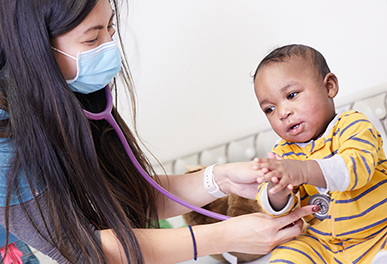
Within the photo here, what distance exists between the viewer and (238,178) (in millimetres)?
1363

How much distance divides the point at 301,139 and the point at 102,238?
60 cm

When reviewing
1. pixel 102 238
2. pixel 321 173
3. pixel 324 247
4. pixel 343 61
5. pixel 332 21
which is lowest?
pixel 324 247

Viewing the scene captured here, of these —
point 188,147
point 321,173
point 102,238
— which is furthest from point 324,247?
point 188,147

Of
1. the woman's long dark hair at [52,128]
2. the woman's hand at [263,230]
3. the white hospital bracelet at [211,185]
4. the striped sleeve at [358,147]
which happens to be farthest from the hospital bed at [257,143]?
the woman's long dark hair at [52,128]

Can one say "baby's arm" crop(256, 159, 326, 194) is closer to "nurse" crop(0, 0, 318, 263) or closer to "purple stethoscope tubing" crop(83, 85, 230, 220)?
"nurse" crop(0, 0, 318, 263)

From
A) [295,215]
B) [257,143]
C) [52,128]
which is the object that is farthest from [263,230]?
[257,143]

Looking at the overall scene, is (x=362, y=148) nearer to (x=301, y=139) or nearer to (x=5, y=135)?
(x=301, y=139)

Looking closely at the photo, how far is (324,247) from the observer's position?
1.16m

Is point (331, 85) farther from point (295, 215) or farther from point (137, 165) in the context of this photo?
point (137, 165)

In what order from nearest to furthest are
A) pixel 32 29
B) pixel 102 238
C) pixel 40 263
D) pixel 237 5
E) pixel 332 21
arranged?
pixel 32 29
pixel 102 238
pixel 40 263
pixel 332 21
pixel 237 5

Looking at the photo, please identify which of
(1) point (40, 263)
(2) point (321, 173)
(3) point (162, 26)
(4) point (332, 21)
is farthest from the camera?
(3) point (162, 26)

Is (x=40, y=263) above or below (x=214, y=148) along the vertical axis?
below

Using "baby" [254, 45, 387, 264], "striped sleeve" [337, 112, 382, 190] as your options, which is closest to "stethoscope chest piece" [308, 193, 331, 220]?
"baby" [254, 45, 387, 264]

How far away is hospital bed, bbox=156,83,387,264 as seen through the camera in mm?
1655
